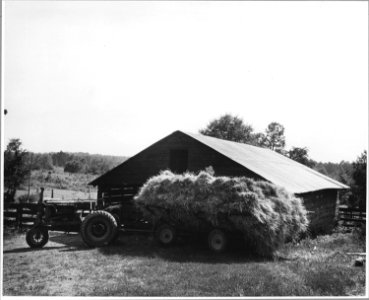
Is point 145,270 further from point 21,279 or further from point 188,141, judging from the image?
point 188,141

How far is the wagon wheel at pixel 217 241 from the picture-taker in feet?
37.4

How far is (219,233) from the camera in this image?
11523mm

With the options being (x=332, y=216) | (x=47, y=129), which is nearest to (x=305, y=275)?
(x=47, y=129)

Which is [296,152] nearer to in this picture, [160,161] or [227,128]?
[160,161]

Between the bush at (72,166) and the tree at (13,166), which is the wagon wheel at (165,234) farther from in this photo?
the bush at (72,166)

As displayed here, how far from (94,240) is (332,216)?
48.0ft

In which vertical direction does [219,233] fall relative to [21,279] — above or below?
above

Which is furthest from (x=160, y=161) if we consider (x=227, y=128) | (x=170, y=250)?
(x=227, y=128)

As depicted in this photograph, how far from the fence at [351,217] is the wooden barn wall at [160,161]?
26.3ft

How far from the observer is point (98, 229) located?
1256 centimetres

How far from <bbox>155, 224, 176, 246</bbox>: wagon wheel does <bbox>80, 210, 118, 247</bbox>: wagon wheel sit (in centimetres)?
142

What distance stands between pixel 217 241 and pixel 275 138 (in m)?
23.3

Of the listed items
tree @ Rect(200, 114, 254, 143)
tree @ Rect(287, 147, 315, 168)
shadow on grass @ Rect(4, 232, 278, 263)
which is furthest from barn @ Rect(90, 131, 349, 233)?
tree @ Rect(200, 114, 254, 143)

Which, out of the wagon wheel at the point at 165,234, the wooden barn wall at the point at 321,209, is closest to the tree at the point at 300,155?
the wooden barn wall at the point at 321,209
